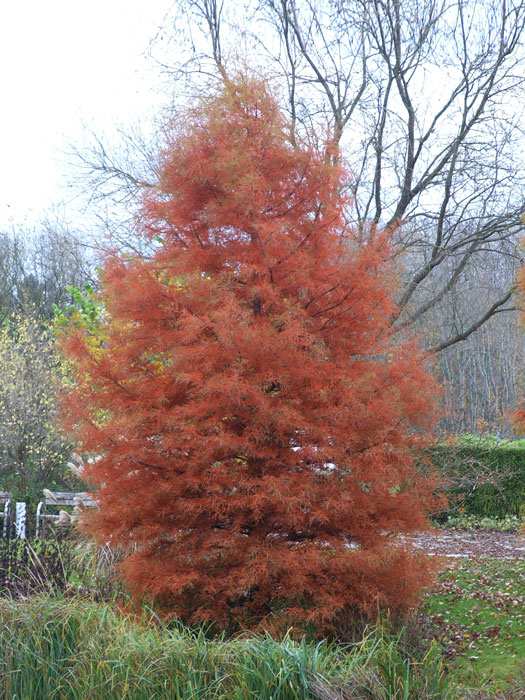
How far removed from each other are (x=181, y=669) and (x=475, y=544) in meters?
8.90

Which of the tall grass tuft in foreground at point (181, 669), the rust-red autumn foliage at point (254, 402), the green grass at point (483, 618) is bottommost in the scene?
the green grass at point (483, 618)

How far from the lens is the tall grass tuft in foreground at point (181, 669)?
3613 millimetres

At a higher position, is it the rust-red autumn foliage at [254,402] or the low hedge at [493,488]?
the rust-red autumn foliage at [254,402]

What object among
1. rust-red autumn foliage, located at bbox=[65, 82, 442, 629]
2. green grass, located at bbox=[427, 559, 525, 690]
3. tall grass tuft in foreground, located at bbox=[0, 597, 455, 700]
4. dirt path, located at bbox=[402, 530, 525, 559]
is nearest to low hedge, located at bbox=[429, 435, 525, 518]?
dirt path, located at bbox=[402, 530, 525, 559]

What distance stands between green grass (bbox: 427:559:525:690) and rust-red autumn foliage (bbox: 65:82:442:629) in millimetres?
987

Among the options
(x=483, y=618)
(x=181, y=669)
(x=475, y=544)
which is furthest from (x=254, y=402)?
(x=475, y=544)

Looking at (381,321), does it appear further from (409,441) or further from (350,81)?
(350,81)

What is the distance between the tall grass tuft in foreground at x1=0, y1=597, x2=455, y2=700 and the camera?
361 centimetres

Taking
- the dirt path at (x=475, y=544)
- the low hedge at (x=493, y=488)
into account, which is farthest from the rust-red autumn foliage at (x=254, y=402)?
the low hedge at (x=493, y=488)

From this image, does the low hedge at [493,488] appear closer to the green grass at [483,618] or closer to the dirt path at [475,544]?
the dirt path at [475,544]

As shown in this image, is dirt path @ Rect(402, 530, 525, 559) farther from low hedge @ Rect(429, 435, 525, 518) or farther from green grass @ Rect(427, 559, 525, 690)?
low hedge @ Rect(429, 435, 525, 518)

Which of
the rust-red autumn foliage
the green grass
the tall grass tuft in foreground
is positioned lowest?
the green grass

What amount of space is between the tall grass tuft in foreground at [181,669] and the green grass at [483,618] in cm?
135

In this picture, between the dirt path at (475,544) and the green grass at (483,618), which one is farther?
the dirt path at (475,544)
